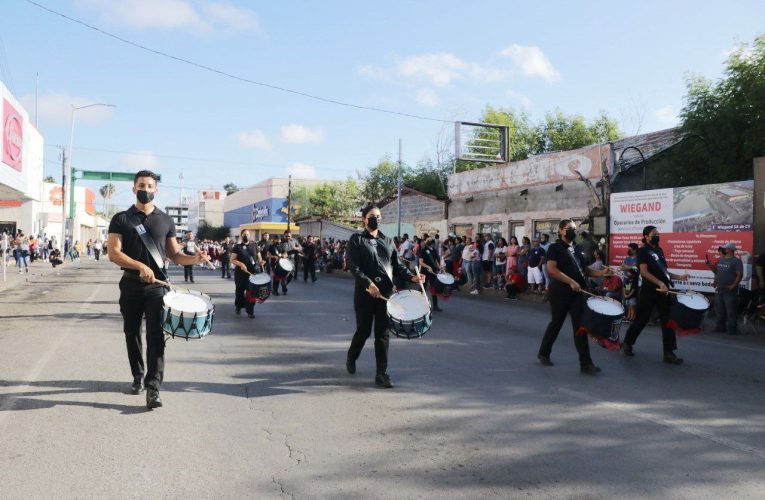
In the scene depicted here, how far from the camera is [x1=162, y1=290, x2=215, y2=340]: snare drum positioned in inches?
227

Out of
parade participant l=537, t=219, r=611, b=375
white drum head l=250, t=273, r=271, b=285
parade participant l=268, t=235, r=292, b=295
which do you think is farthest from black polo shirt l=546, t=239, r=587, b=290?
parade participant l=268, t=235, r=292, b=295

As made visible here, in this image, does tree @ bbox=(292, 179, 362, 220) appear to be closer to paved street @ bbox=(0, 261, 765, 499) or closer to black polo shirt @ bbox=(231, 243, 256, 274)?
black polo shirt @ bbox=(231, 243, 256, 274)

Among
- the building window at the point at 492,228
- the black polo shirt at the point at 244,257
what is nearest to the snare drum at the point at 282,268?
the black polo shirt at the point at 244,257

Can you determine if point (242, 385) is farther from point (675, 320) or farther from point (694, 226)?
point (694, 226)

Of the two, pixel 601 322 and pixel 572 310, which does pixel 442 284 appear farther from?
pixel 601 322

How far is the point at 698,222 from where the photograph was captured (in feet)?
50.8

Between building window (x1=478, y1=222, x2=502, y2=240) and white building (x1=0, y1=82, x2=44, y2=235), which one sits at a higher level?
white building (x1=0, y1=82, x2=44, y2=235)

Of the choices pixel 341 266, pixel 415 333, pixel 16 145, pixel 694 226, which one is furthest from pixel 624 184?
pixel 16 145

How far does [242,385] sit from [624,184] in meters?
20.2

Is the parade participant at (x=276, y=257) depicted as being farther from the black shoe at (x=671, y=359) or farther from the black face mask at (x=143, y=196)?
the black face mask at (x=143, y=196)

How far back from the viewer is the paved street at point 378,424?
4035 mm

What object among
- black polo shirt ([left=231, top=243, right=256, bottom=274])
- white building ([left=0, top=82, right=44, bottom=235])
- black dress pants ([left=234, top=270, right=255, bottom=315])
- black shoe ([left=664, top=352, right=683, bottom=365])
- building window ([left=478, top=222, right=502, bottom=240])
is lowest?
black shoe ([left=664, top=352, right=683, bottom=365])

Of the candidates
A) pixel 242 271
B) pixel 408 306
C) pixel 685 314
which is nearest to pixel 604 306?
pixel 685 314

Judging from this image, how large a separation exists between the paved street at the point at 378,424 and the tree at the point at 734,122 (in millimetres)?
12758
